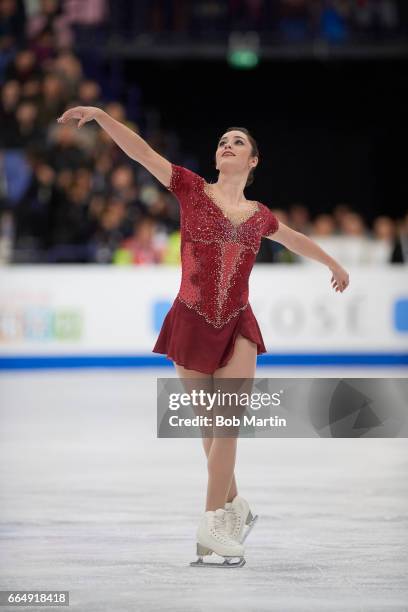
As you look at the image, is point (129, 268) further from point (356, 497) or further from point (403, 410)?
point (403, 410)

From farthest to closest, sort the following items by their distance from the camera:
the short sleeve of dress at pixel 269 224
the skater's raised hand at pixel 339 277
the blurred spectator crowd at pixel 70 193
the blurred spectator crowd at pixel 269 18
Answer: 1. the blurred spectator crowd at pixel 269 18
2. the blurred spectator crowd at pixel 70 193
3. the skater's raised hand at pixel 339 277
4. the short sleeve of dress at pixel 269 224

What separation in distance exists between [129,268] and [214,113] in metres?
6.61

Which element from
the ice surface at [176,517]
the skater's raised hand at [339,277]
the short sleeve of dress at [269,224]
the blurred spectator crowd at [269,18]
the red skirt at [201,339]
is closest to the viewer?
the ice surface at [176,517]

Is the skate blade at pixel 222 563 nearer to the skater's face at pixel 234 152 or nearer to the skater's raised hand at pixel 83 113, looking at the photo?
the skater's face at pixel 234 152

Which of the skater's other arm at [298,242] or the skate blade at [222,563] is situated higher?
the skater's other arm at [298,242]

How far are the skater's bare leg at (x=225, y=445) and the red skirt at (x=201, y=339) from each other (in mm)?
21

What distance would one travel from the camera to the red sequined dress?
3197 millimetres

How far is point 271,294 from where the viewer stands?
1003cm


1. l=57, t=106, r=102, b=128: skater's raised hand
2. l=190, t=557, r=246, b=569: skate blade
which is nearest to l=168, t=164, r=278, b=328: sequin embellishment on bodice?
l=57, t=106, r=102, b=128: skater's raised hand

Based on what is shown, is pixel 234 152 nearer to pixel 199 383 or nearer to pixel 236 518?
pixel 199 383

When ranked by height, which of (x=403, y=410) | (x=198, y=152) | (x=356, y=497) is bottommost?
(x=356, y=497)

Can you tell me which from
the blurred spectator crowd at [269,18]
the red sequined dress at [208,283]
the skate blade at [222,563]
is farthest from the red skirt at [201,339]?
the blurred spectator crowd at [269,18]

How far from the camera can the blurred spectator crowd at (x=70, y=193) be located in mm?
10414

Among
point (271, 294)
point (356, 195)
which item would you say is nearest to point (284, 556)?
point (271, 294)
